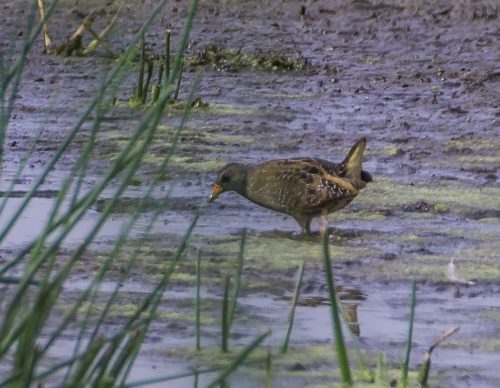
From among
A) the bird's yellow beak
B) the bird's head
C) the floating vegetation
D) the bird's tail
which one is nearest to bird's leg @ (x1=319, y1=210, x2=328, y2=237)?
the bird's tail

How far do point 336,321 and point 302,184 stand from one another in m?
3.33

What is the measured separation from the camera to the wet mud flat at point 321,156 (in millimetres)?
5016

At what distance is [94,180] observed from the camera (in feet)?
26.0

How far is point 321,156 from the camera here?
28.4 ft

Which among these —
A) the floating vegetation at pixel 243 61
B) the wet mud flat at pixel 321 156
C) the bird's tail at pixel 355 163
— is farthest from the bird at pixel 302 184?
the floating vegetation at pixel 243 61

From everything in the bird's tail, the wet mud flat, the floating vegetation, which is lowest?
the floating vegetation

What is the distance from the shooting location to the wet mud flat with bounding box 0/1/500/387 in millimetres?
5016

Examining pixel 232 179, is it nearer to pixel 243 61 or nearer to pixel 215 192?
pixel 215 192

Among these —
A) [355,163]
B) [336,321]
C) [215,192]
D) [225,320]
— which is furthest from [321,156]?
[336,321]

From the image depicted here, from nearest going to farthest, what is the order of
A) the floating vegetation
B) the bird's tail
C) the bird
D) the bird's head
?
the bird
the bird's tail
the bird's head
the floating vegetation

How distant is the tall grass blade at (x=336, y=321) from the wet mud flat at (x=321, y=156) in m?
0.26

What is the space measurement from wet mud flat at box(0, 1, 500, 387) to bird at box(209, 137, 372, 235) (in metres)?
0.13

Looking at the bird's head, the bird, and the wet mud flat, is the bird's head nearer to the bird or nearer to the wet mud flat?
the bird

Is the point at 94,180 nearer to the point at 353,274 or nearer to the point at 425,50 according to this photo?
the point at 353,274
